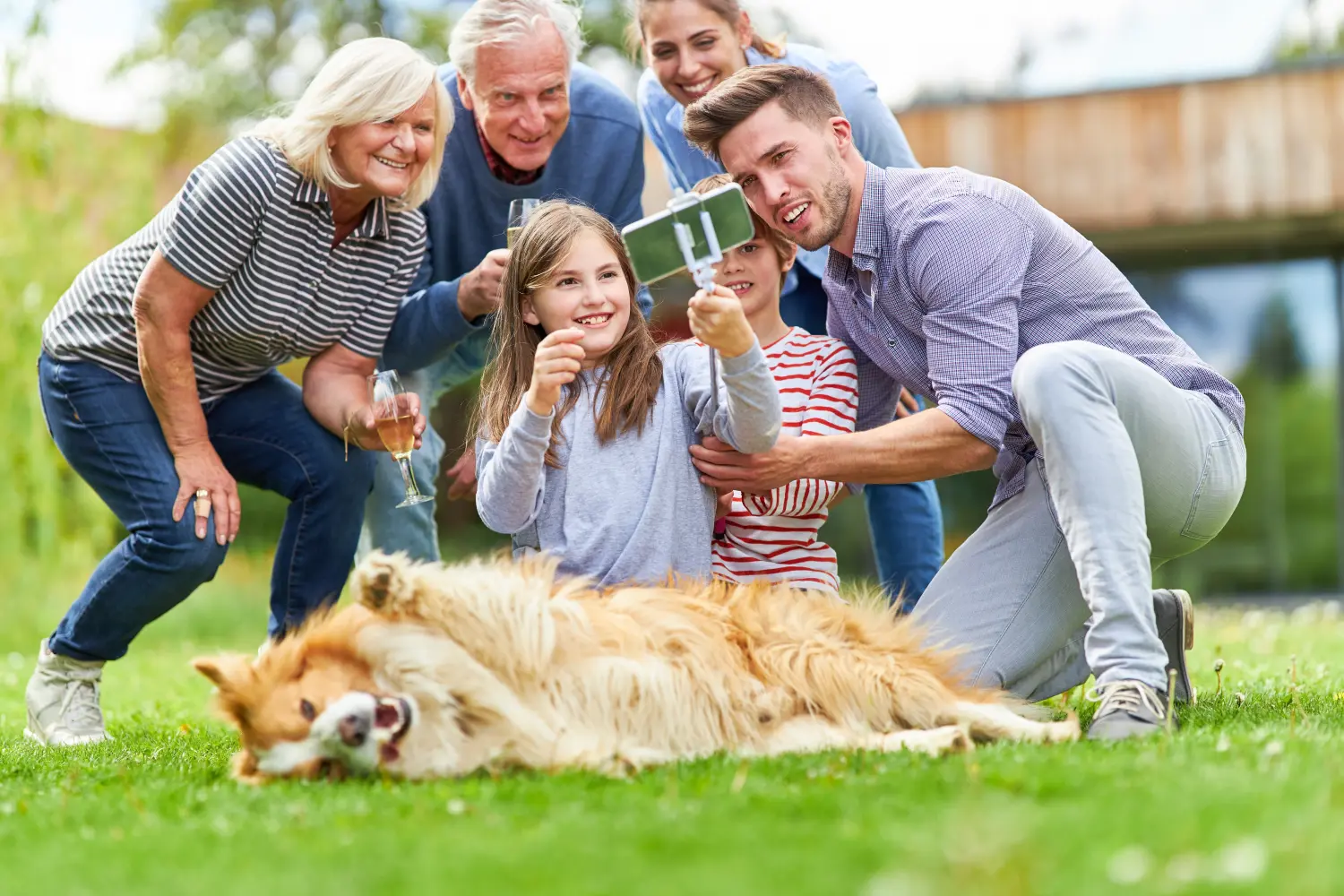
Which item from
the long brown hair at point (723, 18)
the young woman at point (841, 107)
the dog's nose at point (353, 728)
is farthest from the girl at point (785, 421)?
the dog's nose at point (353, 728)

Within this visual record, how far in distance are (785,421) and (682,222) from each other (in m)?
0.79

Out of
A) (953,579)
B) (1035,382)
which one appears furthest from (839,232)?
(953,579)

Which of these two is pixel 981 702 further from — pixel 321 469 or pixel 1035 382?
pixel 321 469

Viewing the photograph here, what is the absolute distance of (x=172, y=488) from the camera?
4406 millimetres

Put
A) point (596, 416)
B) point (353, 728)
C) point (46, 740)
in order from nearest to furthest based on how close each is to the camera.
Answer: point (353, 728) < point (596, 416) < point (46, 740)

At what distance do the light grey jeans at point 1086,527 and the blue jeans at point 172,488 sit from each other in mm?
1940

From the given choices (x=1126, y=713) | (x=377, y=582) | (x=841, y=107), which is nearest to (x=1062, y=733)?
(x=1126, y=713)

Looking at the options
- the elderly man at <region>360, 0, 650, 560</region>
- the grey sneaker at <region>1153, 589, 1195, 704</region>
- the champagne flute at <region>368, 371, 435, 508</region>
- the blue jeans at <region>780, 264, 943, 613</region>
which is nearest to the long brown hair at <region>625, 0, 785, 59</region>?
the elderly man at <region>360, 0, 650, 560</region>

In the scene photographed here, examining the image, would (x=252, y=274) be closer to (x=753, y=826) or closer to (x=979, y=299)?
(x=979, y=299)

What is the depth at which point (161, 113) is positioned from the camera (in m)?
18.2

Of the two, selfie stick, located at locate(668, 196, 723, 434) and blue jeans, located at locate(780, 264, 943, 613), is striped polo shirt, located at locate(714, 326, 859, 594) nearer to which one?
selfie stick, located at locate(668, 196, 723, 434)

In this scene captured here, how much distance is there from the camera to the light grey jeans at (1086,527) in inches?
135

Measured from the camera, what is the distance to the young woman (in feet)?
16.5

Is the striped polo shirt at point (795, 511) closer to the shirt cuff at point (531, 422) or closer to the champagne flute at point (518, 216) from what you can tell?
the shirt cuff at point (531, 422)
